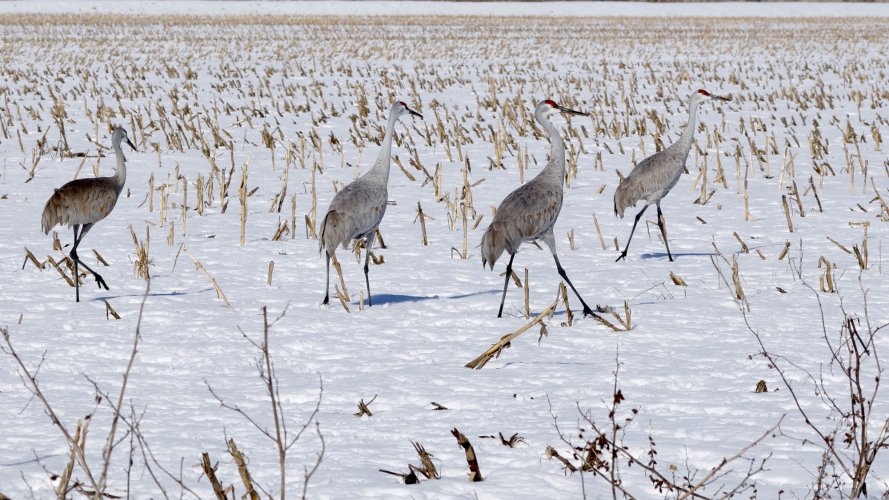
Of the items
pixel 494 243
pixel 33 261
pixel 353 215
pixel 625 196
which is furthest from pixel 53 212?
pixel 625 196

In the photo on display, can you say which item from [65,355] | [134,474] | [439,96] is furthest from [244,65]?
[134,474]

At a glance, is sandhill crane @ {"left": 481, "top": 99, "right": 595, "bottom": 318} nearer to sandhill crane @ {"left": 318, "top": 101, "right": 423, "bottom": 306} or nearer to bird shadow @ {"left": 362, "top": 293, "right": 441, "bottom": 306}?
bird shadow @ {"left": 362, "top": 293, "right": 441, "bottom": 306}

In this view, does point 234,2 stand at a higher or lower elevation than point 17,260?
higher

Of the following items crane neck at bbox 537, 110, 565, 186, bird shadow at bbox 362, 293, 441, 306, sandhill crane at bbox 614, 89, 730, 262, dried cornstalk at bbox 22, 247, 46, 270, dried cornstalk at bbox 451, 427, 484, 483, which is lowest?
bird shadow at bbox 362, 293, 441, 306

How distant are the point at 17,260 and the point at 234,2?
7558 centimetres

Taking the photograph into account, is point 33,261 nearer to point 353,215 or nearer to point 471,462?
point 353,215

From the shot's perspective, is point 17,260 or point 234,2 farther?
point 234,2

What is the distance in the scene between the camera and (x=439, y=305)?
7.20m

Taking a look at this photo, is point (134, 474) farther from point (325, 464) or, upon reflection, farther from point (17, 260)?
point (17, 260)

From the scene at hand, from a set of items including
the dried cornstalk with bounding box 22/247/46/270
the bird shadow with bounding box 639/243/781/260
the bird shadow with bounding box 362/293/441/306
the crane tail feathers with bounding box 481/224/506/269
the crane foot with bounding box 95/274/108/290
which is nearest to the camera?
the crane tail feathers with bounding box 481/224/506/269

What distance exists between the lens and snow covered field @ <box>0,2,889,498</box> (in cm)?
410

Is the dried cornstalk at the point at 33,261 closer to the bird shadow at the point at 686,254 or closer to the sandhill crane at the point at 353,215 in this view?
the sandhill crane at the point at 353,215

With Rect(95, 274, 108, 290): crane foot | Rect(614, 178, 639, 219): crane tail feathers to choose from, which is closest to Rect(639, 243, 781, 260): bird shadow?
Rect(614, 178, 639, 219): crane tail feathers

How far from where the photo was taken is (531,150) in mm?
14594
